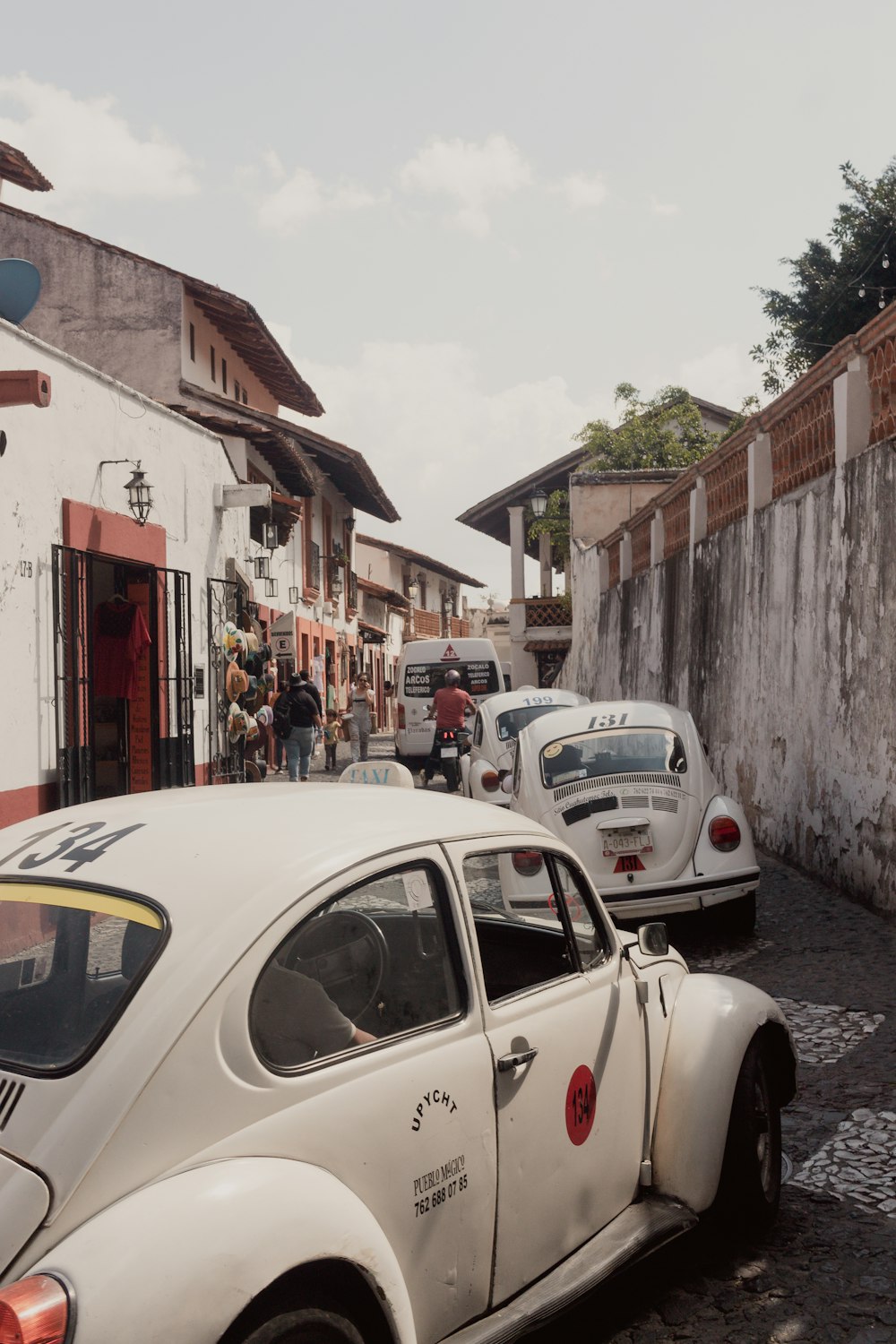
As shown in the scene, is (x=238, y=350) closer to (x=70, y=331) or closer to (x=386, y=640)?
(x=70, y=331)

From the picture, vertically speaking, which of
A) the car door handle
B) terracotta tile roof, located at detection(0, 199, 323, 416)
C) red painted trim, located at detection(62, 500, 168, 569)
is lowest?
the car door handle

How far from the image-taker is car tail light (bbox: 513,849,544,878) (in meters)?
3.60

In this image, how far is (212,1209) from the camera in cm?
227

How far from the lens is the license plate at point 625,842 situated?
809 cm

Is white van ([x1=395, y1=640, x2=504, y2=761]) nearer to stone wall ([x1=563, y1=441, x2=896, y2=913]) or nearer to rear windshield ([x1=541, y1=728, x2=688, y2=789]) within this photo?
stone wall ([x1=563, y1=441, x2=896, y2=913])

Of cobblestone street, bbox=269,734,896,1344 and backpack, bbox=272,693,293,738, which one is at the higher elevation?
backpack, bbox=272,693,293,738

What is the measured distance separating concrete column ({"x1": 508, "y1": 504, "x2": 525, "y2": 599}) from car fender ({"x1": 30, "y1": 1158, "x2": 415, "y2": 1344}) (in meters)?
36.3

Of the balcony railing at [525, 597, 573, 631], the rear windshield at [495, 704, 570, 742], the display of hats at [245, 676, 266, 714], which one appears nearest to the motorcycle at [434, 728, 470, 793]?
the display of hats at [245, 676, 266, 714]

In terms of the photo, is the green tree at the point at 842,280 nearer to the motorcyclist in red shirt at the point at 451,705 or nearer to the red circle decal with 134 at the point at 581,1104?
the motorcyclist in red shirt at the point at 451,705

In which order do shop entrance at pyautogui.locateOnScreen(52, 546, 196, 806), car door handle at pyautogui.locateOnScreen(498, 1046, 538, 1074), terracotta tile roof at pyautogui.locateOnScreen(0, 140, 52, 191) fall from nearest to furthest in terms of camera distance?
car door handle at pyautogui.locateOnScreen(498, 1046, 538, 1074)
shop entrance at pyautogui.locateOnScreen(52, 546, 196, 806)
terracotta tile roof at pyautogui.locateOnScreen(0, 140, 52, 191)

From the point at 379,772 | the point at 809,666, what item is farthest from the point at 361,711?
the point at 379,772

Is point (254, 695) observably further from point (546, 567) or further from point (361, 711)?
point (546, 567)

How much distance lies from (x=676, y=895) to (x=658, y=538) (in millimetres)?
11256

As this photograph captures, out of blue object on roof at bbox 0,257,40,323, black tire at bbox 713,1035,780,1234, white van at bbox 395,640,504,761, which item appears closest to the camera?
black tire at bbox 713,1035,780,1234
